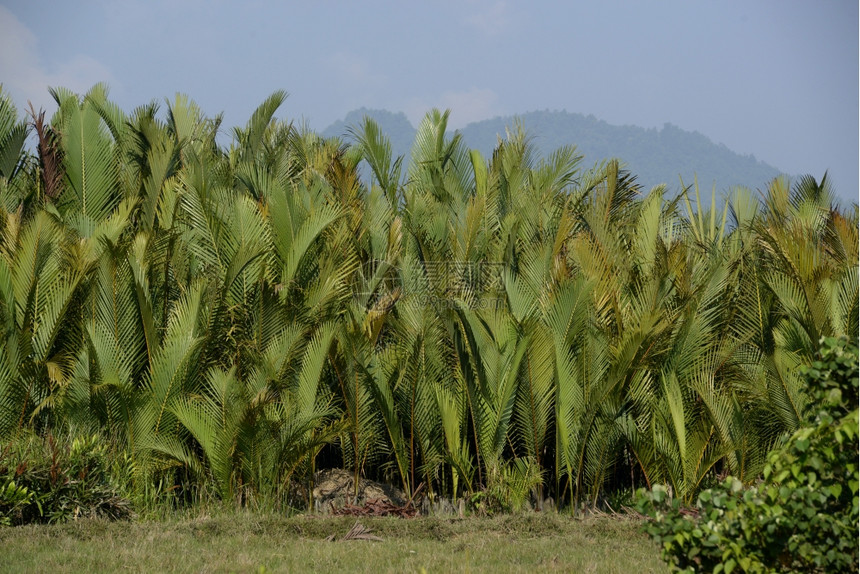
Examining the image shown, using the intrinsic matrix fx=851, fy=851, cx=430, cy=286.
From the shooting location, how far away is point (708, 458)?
643 cm

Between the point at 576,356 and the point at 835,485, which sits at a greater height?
the point at 576,356

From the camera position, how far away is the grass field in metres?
4.71

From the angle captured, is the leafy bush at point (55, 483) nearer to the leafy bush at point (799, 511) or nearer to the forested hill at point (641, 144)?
the leafy bush at point (799, 511)

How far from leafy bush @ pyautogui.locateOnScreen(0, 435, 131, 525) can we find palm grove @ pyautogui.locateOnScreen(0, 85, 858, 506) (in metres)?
0.25

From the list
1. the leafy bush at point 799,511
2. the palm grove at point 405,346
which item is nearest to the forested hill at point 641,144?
the palm grove at point 405,346

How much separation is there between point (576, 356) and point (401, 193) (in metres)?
3.67

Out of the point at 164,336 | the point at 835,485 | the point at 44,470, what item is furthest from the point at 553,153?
the point at 835,485

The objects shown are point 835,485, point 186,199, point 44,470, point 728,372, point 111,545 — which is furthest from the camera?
point 186,199

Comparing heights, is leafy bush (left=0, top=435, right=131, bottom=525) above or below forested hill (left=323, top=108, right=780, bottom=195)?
below

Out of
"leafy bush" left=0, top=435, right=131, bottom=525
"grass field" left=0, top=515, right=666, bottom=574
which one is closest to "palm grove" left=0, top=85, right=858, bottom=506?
"leafy bush" left=0, top=435, right=131, bottom=525

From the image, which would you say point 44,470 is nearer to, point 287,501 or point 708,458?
point 287,501

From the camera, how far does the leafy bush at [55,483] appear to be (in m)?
5.52

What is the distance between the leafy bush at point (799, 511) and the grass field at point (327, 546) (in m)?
1.67

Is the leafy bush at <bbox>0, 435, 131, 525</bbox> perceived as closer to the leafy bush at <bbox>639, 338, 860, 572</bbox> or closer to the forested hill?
the leafy bush at <bbox>639, 338, 860, 572</bbox>
